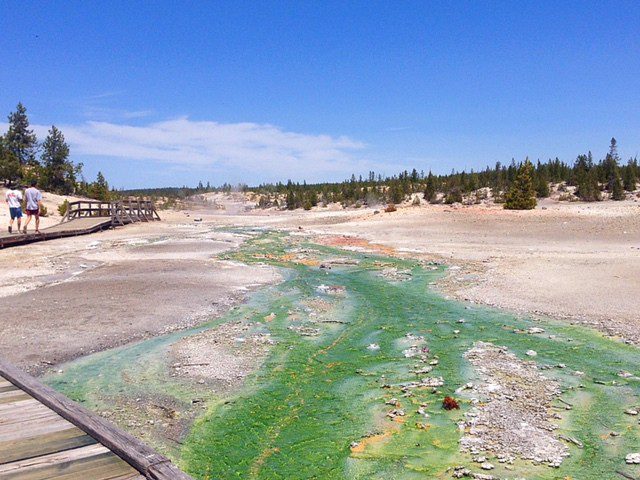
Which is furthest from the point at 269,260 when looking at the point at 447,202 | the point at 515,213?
the point at 447,202

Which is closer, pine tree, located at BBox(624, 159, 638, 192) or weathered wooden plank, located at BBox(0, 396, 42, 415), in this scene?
weathered wooden plank, located at BBox(0, 396, 42, 415)

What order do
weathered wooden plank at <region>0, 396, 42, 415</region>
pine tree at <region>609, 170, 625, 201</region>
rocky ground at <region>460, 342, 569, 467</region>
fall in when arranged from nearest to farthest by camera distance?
weathered wooden plank at <region>0, 396, 42, 415</region>, rocky ground at <region>460, 342, 569, 467</region>, pine tree at <region>609, 170, 625, 201</region>

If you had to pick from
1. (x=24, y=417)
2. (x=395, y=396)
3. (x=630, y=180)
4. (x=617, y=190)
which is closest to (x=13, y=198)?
(x=24, y=417)

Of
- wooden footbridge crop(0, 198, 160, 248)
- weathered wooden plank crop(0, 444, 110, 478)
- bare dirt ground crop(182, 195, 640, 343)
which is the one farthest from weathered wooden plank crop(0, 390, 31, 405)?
wooden footbridge crop(0, 198, 160, 248)

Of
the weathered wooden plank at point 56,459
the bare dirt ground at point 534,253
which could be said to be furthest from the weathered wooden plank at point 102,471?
the bare dirt ground at point 534,253

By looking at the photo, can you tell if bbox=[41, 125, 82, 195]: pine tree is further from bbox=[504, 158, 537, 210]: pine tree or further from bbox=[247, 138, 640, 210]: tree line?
bbox=[504, 158, 537, 210]: pine tree

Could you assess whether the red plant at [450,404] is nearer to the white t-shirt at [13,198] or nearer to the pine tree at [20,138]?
the white t-shirt at [13,198]

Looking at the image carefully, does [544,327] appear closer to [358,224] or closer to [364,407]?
[364,407]
